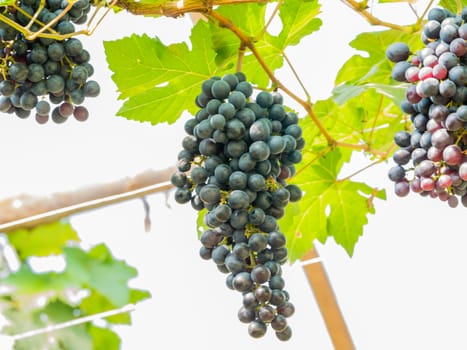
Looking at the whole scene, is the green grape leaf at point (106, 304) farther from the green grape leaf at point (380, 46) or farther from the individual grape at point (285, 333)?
→ the green grape leaf at point (380, 46)

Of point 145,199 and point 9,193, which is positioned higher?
point 9,193

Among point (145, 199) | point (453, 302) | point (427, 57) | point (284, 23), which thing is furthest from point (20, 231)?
point (453, 302)

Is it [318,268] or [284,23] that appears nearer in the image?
[284,23]

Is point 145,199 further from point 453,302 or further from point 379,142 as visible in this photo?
point 453,302

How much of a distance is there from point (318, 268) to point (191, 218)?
1.69 ft

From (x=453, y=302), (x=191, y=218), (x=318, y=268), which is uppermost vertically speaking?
(x=191, y=218)

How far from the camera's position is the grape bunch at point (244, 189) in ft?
2.94

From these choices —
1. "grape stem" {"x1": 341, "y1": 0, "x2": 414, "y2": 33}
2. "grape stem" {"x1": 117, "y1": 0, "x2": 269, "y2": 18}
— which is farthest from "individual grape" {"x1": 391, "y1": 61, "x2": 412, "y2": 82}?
"grape stem" {"x1": 117, "y1": 0, "x2": 269, "y2": 18}

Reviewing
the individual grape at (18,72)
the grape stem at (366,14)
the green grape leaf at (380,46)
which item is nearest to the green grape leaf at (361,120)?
the green grape leaf at (380,46)

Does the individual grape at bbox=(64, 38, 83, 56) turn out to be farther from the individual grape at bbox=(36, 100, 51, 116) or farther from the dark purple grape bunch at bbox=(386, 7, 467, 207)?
the dark purple grape bunch at bbox=(386, 7, 467, 207)

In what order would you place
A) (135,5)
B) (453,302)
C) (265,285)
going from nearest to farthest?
1. (265,285)
2. (135,5)
3. (453,302)

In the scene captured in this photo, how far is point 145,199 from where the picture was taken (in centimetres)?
217

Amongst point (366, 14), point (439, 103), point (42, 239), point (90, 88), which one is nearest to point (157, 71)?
point (90, 88)

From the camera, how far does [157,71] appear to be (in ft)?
4.02
